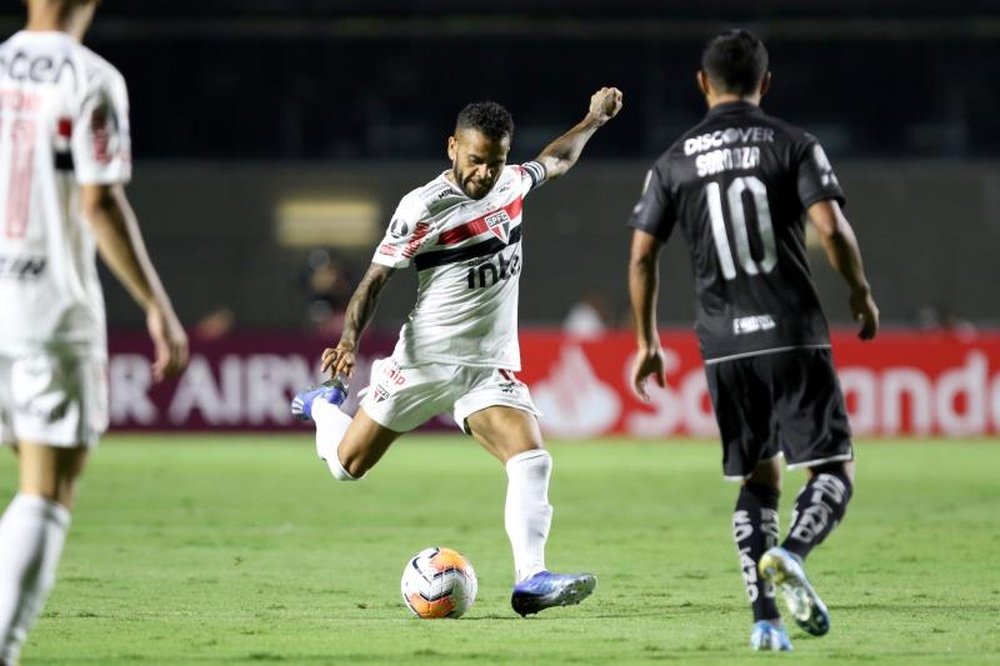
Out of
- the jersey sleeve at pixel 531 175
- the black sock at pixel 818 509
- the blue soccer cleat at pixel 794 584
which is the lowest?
the blue soccer cleat at pixel 794 584

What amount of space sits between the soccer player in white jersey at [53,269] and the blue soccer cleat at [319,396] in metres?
3.91

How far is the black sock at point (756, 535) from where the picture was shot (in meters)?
7.35

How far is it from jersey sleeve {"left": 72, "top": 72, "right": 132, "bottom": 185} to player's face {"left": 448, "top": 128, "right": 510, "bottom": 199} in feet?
9.94

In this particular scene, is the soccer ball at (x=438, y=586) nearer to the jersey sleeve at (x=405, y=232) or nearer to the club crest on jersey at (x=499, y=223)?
the jersey sleeve at (x=405, y=232)

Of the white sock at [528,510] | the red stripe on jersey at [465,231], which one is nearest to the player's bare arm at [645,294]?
the white sock at [528,510]

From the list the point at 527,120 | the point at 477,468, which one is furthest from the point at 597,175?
the point at 477,468

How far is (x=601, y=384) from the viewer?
2414cm

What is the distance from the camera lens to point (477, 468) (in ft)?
63.7

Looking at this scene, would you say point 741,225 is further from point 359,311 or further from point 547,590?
point 359,311

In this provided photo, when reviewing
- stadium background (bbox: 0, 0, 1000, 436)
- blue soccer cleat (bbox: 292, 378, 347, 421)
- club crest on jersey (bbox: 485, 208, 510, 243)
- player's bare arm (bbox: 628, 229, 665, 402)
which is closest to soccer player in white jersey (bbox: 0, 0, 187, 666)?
player's bare arm (bbox: 628, 229, 665, 402)

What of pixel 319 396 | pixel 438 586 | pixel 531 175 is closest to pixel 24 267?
pixel 438 586

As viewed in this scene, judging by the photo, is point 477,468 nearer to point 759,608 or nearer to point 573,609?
point 573,609

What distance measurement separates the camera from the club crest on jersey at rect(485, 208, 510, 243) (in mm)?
9133

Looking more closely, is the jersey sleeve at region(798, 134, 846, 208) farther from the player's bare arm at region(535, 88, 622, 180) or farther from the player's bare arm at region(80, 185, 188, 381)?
the player's bare arm at region(535, 88, 622, 180)
